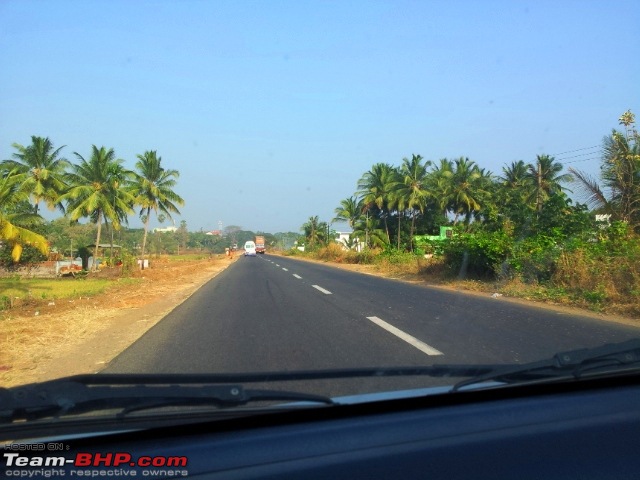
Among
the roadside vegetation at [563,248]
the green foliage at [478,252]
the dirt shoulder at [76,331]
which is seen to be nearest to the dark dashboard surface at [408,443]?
the dirt shoulder at [76,331]

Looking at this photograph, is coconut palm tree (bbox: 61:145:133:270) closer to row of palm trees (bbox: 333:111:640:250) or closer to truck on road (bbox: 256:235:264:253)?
row of palm trees (bbox: 333:111:640:250)

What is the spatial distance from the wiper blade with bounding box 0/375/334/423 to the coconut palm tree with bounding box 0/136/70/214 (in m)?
32.8

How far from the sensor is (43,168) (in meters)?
33.5

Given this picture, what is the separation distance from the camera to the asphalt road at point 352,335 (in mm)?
6312

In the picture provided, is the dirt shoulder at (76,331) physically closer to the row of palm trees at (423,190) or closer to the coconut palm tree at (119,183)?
the coconut palm tree at (119,183)

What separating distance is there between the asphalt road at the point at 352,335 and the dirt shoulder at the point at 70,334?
0.45 metres

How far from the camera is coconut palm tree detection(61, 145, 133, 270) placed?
31172 millimetres

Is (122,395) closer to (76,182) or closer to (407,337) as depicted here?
(407,337)

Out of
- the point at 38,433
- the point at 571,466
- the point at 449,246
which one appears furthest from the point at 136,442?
the point at 449,246

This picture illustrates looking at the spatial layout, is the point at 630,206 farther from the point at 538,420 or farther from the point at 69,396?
the point at 69,396

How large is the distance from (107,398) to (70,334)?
7162mm

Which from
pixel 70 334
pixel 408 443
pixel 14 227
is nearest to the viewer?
pixel 408 443

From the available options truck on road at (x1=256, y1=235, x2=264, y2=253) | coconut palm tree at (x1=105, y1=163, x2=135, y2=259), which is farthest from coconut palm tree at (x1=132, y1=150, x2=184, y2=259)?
truck on road at (x1=256, y1=235, x2=264, y2=253)

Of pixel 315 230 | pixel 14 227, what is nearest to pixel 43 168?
pixel 14 227
